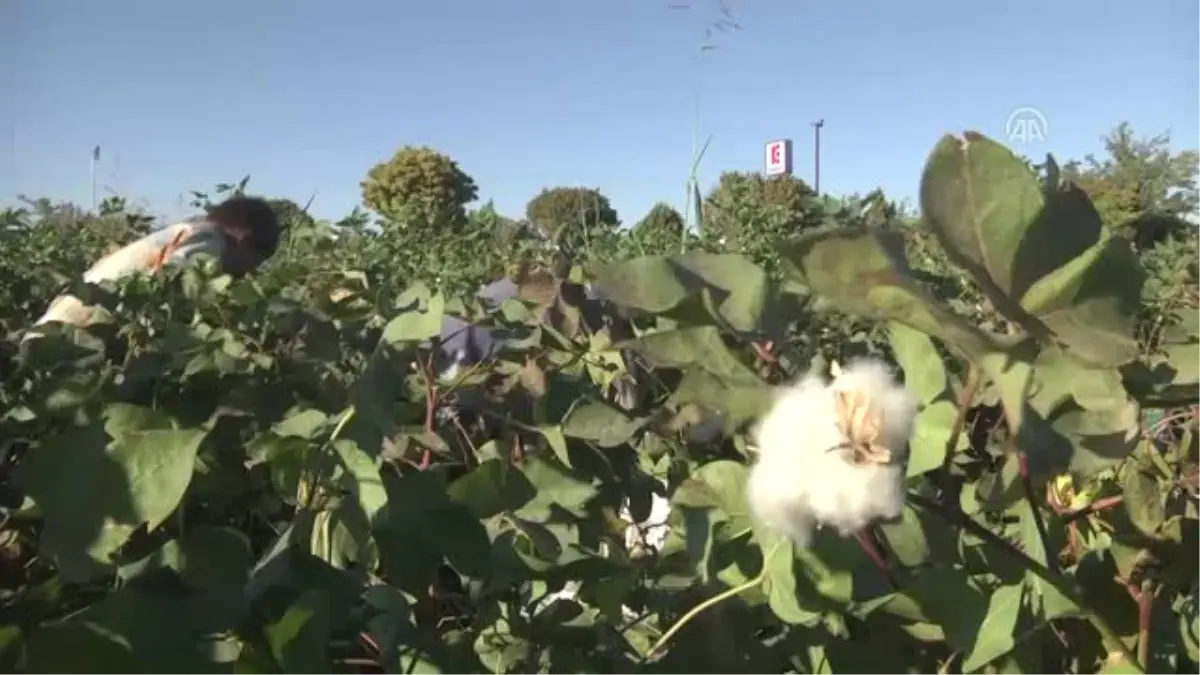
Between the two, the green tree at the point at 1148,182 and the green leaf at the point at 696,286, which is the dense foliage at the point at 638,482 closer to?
the green leaf at the point at 696,286

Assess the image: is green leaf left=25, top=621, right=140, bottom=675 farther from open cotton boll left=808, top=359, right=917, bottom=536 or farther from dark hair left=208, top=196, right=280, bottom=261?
dark hair left=208, top=196, right=280, bottom=261

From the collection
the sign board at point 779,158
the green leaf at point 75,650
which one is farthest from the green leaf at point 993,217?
the sign board at point 779,158

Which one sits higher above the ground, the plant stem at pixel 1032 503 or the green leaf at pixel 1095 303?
the green leaf at pixel 1095 303

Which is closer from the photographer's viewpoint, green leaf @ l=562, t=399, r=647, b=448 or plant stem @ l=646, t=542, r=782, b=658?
plant stem @ l=646, t=542, r=782, b=658

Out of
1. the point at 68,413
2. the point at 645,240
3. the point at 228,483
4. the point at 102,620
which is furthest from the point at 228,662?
the point at 645,240

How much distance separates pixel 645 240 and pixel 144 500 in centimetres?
322

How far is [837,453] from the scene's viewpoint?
0.45 meters

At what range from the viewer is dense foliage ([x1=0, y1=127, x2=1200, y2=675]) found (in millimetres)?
445

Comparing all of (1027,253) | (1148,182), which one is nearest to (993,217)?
(1027,253)

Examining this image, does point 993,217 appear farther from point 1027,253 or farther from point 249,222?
point 249,222

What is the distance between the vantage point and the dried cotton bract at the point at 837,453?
17.5 inches

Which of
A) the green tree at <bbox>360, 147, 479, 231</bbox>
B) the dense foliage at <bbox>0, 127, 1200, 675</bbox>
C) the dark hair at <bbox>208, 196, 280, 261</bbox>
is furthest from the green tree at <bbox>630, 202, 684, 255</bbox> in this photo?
the green tree at <bbox>360, 147, 479, 231</bbox>

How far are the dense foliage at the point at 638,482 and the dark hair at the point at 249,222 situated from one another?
5.21 ft

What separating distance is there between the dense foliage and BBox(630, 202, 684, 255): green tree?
229 cm
